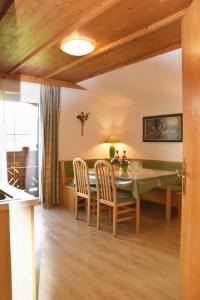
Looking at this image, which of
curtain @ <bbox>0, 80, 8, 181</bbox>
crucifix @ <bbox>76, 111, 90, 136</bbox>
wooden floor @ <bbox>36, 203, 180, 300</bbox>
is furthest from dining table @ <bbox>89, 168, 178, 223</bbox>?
crucifix @ <bbox>76, 111, 90, 136</bbox>

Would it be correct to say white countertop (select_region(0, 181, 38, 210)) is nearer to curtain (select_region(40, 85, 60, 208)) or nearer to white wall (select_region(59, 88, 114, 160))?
curtain (select_region(40, 85, 60, 208))

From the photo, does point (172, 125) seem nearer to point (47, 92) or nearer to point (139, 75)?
point (139, 75)

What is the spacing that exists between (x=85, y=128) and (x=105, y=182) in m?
2.27

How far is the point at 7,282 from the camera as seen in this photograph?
1693 mm

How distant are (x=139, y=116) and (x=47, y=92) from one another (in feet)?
6.48

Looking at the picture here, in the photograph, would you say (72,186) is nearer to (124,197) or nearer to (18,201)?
(124,197)

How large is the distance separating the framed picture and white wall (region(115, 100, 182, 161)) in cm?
9

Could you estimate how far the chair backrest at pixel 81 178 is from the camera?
12.6 feet

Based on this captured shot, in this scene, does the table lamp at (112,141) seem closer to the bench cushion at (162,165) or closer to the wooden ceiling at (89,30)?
the bench cushion at (162,165)

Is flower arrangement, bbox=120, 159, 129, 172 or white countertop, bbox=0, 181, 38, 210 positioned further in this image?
flower arrangement, bbox=120, 159, 129, 172

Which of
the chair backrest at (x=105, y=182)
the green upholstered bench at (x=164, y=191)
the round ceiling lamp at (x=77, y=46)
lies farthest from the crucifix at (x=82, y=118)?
the round ceiling lamp at (x=77, y=46)

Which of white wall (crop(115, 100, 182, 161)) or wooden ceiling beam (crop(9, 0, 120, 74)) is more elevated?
wooden ceiling beam (crop(9, 0, 120, 74))

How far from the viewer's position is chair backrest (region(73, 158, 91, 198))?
12.6 feet

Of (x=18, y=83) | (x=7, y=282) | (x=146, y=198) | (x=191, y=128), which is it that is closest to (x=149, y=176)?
(x=146, y=198)
